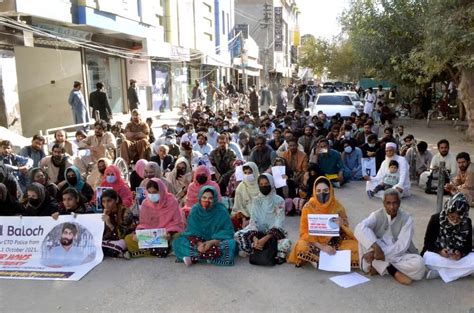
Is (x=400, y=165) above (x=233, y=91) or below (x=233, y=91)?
below

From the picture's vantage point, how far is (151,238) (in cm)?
511

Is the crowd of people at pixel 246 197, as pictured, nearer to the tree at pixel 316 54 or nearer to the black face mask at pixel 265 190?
the black face mask at pixel 265 190

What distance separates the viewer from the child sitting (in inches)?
302

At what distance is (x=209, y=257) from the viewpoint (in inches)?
194

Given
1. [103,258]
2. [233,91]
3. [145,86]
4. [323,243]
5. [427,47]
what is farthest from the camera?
[233,91]

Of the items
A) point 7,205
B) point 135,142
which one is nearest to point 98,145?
point 135,142

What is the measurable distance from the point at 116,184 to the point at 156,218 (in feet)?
4.10

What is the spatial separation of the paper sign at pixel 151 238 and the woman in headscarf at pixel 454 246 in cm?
284

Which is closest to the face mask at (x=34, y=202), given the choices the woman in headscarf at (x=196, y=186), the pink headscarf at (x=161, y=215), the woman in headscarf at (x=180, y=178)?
the pink headscarf at (x=161, y=215)

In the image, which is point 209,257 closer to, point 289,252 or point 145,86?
point 289,252

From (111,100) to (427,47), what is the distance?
11630 millimetres

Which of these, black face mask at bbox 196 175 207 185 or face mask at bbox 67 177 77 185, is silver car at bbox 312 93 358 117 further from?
face mask at bbox 67 177 77 185

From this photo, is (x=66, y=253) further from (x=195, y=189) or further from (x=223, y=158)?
(x=223, y=158)

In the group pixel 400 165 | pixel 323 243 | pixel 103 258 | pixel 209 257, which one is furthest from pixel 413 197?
pixel 103 258
